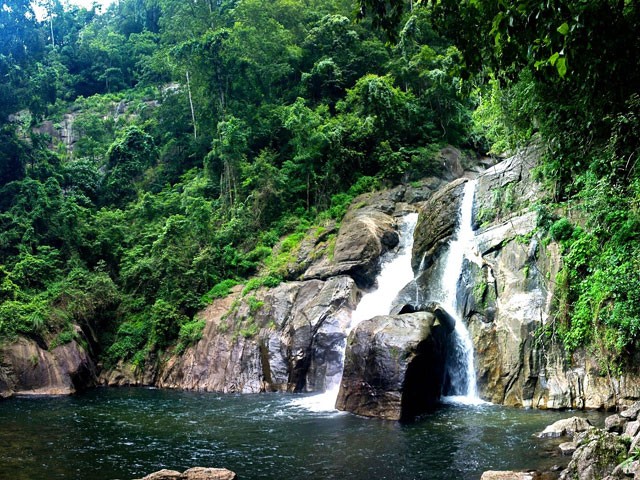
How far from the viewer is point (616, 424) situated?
10.5 metres

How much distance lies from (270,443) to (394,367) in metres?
4.37

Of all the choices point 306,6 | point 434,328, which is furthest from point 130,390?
point 306,6

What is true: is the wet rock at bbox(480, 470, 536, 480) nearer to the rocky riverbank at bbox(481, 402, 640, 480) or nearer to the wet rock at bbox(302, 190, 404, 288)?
the rocky riverbank at bbox(481, 402, 640, 480)

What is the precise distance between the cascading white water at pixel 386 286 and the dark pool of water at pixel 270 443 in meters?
3.04

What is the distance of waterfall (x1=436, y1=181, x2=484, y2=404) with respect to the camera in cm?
1722

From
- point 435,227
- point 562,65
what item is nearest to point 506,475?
point 562,65

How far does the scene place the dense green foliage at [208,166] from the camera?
27.8 meters

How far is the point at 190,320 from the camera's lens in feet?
88.9

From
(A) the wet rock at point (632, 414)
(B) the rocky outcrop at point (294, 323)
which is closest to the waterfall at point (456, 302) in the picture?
(B) the rocky outcrop at point (294, 323)

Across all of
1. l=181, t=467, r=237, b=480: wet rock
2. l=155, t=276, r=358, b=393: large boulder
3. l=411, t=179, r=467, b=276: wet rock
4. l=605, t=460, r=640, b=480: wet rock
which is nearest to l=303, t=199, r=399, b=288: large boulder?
l=155, t=276, r=358, b=393: large boulder

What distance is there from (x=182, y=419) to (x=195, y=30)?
34.0 meters

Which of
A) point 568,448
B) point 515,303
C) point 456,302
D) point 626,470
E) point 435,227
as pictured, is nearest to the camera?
point 626,470

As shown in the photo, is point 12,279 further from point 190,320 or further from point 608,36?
point 608,36

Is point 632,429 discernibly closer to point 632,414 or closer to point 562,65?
point 632,414
